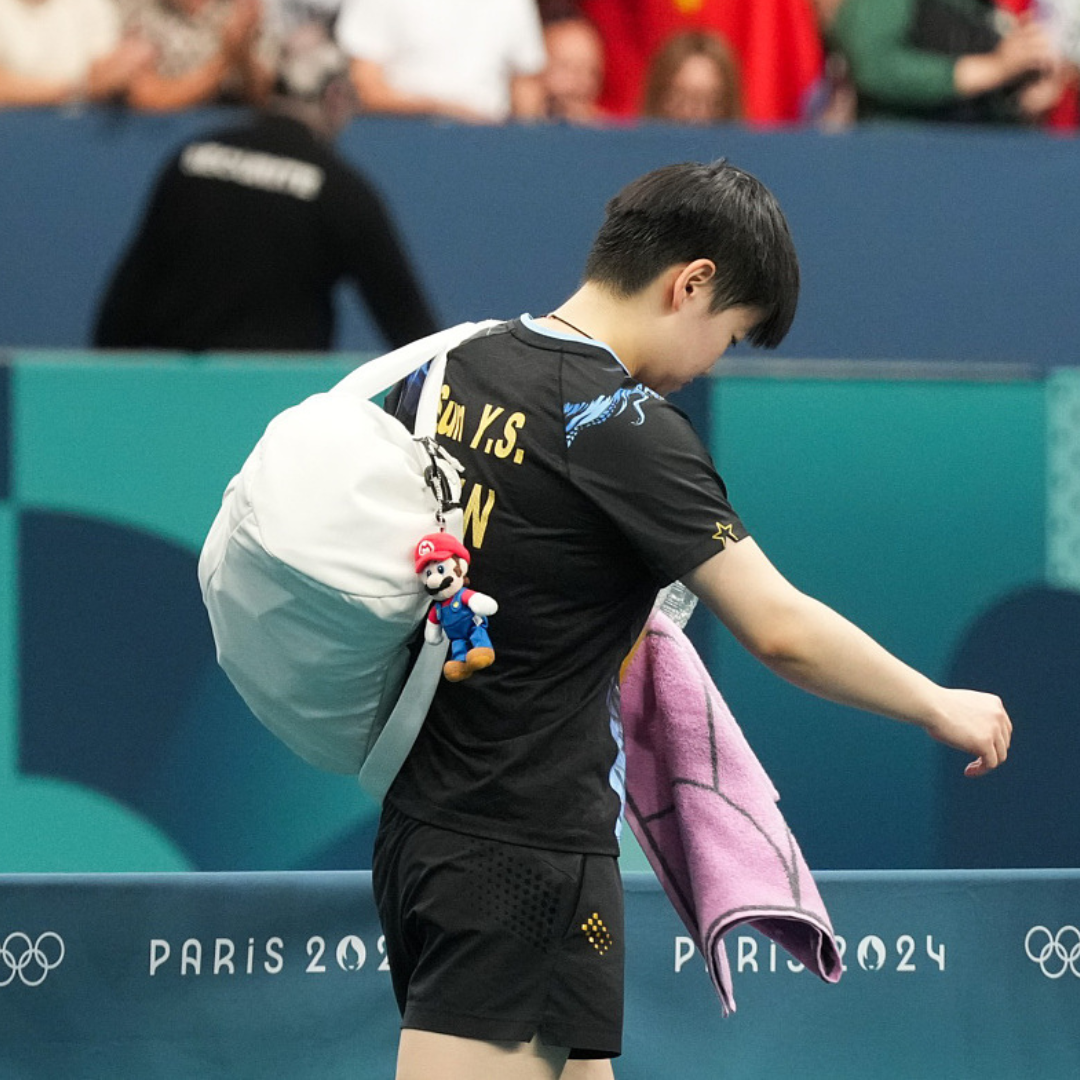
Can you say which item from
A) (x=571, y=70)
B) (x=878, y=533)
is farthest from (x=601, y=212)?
(x=878, y=533)

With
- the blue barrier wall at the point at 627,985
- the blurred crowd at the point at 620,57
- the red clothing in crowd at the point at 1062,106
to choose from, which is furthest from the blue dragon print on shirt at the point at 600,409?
the red clothing in crowd at the point at 1062,106

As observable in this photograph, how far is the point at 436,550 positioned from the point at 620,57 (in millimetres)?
4598

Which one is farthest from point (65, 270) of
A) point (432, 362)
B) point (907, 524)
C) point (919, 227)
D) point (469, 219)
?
point (432, 362)

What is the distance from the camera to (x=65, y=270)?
5.60 metres

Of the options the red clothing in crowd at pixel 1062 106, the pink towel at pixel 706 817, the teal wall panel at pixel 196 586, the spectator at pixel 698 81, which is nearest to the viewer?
the pink towel at pixel 706 817

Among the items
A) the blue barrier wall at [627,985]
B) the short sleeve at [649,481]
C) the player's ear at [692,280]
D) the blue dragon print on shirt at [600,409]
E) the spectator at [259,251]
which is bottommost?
the blue barrier wall at [627,985]

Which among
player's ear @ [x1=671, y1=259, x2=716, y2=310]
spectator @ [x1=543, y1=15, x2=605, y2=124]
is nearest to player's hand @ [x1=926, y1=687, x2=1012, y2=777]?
player's ear @ [x1=671, y1=259, x2=716, y2=310]

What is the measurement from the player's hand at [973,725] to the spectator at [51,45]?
4296mm

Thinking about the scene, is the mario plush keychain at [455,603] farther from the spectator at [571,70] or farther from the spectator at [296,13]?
the spectator at [571,70]

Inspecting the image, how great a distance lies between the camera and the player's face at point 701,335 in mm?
2031

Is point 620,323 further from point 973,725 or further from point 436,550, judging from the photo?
point 973,725

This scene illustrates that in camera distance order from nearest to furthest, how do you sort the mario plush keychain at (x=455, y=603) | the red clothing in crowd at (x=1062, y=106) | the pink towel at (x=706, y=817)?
1. the mario plush keychain at (x=455, y=603)
2. the pink towel at (x=706, y=817)
3. the red clothing in crowd at (x=1062, y=106)

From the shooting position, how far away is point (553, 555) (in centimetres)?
198

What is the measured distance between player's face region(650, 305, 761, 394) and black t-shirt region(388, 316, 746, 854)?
0.30 feet
